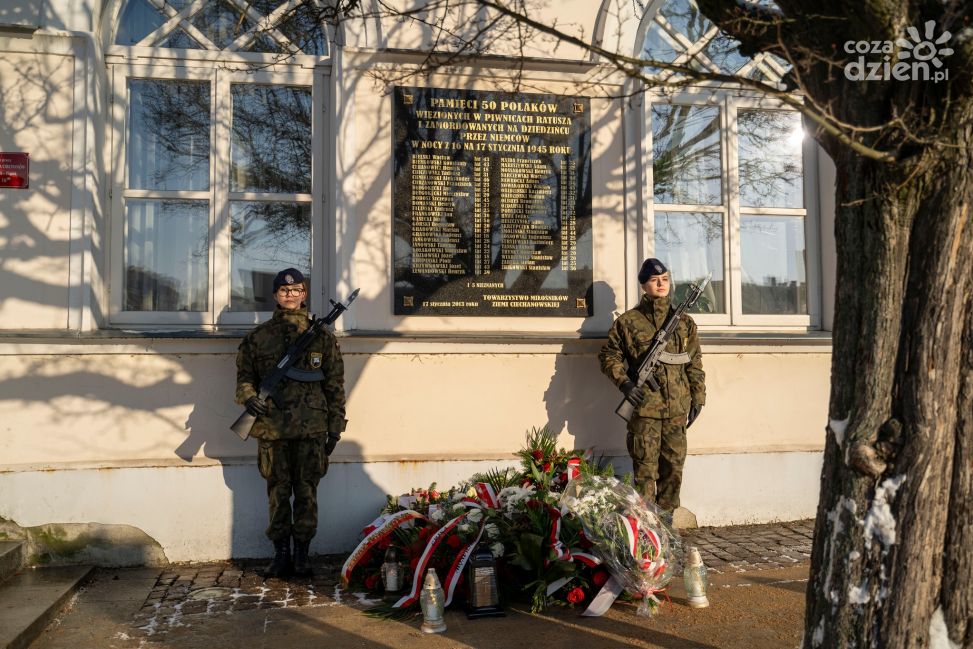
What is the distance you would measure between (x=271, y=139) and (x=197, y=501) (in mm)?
2630

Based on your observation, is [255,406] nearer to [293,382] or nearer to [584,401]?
[293,382]

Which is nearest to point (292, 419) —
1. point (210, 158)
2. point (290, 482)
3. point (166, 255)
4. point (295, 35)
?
point (290, 482)

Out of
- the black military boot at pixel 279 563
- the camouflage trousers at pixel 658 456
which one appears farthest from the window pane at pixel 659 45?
the black military boot at pixel 279 563

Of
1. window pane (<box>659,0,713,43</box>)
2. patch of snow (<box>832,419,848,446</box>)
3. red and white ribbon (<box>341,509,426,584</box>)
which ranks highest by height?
window pane (<box>659,0,713,43</box>)

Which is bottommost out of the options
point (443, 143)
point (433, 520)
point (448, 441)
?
point (433, 520)

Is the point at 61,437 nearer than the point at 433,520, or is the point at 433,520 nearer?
the point at 433,520

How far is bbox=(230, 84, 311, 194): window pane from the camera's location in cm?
560

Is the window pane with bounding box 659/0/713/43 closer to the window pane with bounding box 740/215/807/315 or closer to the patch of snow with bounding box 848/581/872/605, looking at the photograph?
the window pane with bounding box 740/215/807/315

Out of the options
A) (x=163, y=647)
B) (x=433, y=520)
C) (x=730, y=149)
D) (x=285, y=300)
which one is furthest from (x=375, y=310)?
(x=730, y=149)

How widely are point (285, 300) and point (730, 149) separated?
3748mm

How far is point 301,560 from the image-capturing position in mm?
4789

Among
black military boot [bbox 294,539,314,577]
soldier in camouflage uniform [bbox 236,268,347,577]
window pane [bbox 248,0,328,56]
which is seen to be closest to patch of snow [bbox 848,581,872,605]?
soldier in camouflage uniform [bbox 236,268,347,577]

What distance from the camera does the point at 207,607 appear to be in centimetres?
419

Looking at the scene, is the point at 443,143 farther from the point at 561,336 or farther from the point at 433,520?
the point at 433,520
